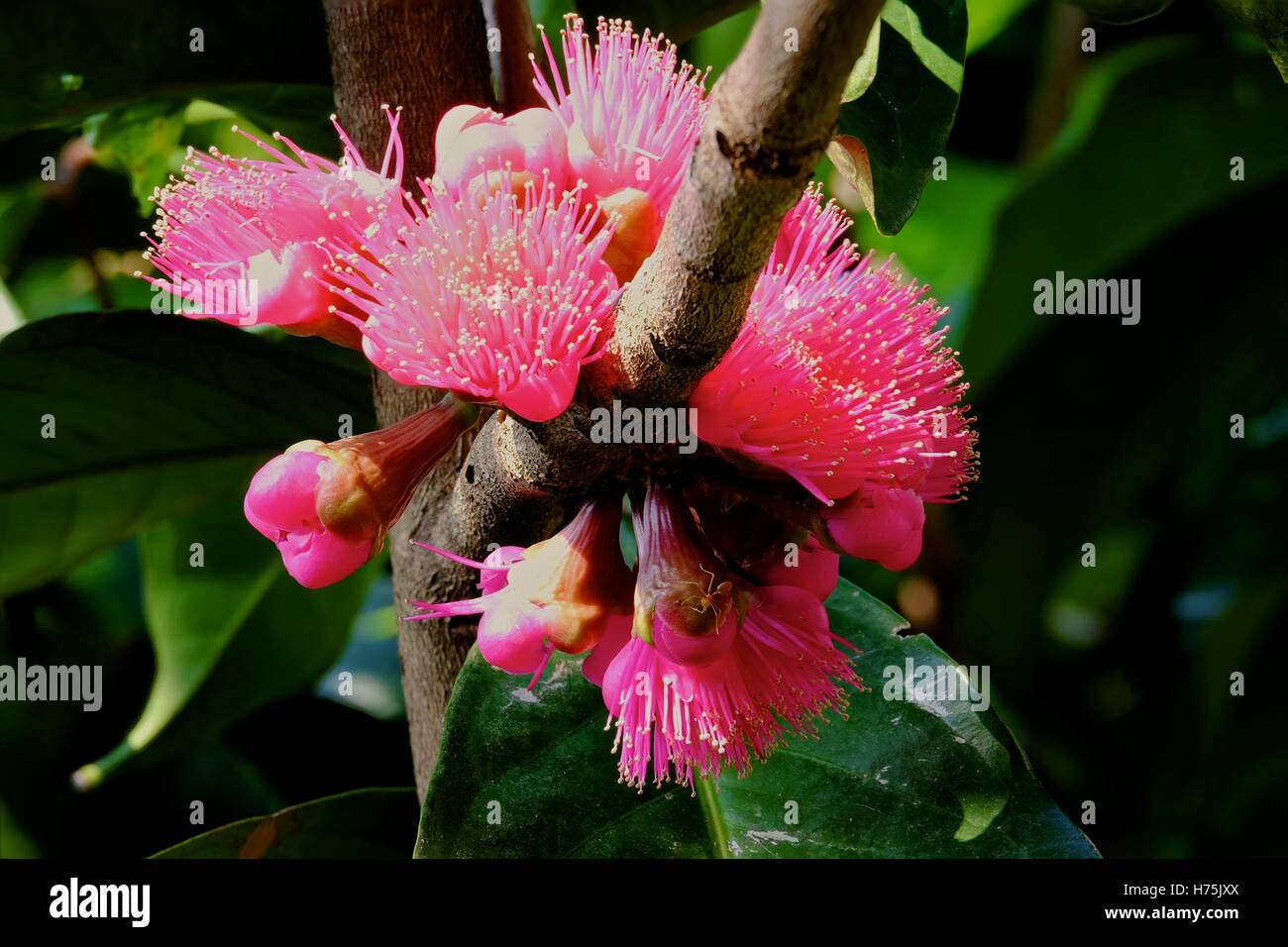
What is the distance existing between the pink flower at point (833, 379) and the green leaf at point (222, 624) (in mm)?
844

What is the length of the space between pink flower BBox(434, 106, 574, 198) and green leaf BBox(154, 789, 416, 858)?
2.07 feet

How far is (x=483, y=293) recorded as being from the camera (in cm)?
75

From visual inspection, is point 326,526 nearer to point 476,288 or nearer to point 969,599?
point 476,288

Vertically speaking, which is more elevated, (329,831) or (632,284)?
(632,284)

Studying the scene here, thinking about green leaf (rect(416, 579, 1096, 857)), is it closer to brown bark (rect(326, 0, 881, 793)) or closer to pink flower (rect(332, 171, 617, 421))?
brown bark (rect(326, 0, 881, 793))

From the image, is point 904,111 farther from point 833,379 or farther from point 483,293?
point 483,293

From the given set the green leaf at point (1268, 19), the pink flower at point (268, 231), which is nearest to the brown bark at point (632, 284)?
the pink flower at point (268, 231)

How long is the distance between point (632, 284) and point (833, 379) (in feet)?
0.53

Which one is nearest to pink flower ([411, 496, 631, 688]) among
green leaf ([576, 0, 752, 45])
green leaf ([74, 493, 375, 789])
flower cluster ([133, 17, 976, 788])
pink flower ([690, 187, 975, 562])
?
flower cluster ([133, 17, 976, 788])

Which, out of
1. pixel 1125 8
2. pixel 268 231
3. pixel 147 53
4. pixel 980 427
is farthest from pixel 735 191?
pixel 980 427

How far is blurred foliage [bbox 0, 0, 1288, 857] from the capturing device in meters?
1.20

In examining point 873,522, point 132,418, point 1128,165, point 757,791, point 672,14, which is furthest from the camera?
point 1128,165
